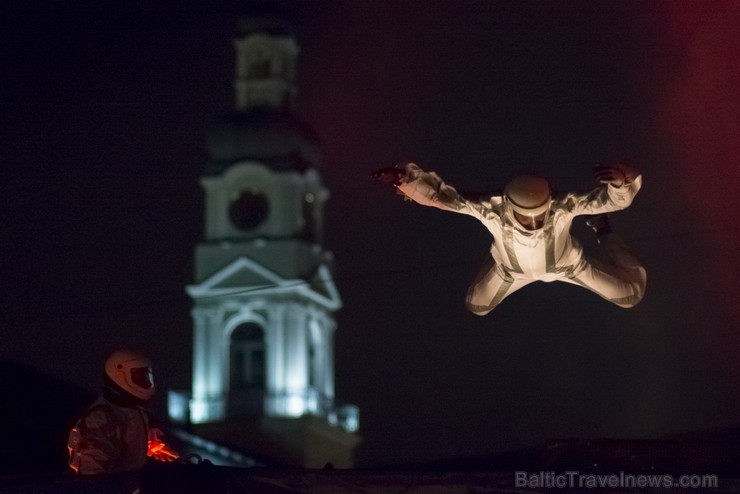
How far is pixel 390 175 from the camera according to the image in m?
11.7

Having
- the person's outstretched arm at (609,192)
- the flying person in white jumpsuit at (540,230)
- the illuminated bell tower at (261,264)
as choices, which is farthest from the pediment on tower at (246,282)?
the person's outstretched arm at (609,192)

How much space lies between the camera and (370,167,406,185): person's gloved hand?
1169cm

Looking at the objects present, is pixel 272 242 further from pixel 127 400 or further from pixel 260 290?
pixel 127 400

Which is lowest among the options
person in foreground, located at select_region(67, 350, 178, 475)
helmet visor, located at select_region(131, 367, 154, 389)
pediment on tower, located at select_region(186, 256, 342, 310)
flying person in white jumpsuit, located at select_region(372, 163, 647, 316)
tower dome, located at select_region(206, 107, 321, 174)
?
person in foreground, located at select_region(67, 350, 178, 475)

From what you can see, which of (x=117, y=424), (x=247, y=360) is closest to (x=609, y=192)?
(x=117, y=424)

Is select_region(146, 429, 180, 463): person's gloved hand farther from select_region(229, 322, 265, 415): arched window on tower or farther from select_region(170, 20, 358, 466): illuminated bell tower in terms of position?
select_region(229, 322, 265, 415): arched window on tower

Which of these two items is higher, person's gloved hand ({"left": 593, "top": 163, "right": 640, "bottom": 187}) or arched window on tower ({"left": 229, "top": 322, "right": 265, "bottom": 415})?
arched window on tower ({"left": 229, "top": 322, "right": 265, "bottom": 415})

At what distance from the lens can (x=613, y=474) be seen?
10219 mm

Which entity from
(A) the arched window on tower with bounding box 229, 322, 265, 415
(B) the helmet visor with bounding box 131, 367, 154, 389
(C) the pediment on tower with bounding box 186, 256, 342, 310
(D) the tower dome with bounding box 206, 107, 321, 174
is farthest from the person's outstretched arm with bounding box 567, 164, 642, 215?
(A) the arched window on tower with bounding box 229, 322, 265, 415

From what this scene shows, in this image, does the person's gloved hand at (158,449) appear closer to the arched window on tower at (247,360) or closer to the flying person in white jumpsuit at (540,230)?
the flying person in white jumpsuit at (540,230)

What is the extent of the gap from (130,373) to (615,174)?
3074mm

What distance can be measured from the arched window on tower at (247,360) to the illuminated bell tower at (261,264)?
30 millimetres

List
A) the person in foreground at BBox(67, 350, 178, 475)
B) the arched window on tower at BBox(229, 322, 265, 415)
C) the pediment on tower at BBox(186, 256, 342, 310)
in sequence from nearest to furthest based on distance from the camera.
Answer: the person in foreground at BBox(67, 350, 178, 475) < the pediment on tower at BBox(186, 256, 342, 310) < the arched window on tower at BBox(229, 322, 265, 415)

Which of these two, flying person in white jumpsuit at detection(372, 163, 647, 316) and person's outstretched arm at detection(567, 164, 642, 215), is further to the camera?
flying person in white jumpsuit at detection(372, 163, 647, 316)
